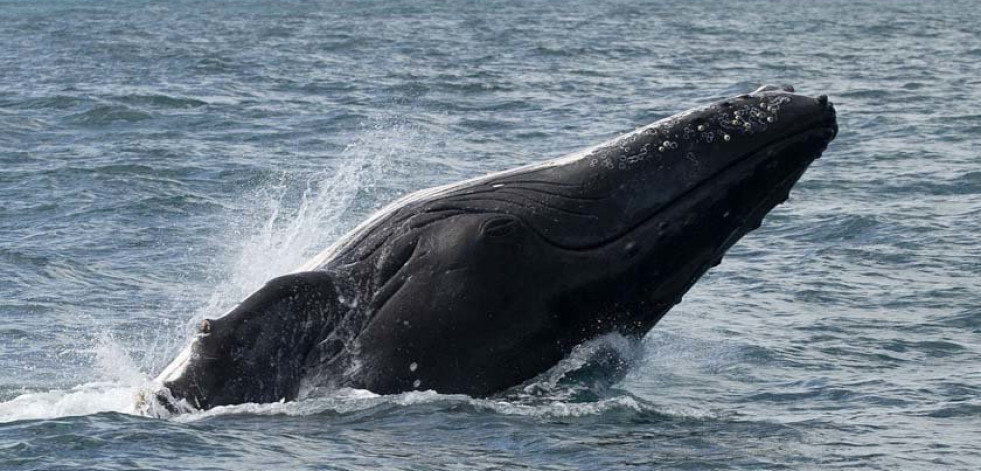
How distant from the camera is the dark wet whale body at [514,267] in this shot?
10.2 m

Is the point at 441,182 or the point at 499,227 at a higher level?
the point at 499,227

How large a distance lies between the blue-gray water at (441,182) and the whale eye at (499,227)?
106 centimetres

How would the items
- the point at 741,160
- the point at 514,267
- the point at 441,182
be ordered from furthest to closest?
the point at 441,182 → the point at 741,160 → the point at 514,267

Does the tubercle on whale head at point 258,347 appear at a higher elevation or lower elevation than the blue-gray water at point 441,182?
higher

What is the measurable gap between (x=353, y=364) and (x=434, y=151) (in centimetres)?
1808

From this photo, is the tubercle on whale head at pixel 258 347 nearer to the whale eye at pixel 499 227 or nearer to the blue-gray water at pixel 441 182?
the blue-gray water at pixel 441 182

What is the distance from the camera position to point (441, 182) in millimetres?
24234

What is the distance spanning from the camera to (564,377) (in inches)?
424

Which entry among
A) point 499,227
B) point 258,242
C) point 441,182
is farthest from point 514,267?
point 441,182

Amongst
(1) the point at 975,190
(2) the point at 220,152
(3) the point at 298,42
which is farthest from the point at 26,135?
(3) the point at 298,42

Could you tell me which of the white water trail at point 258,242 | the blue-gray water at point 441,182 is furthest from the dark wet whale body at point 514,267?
the white water trail at point 258,242

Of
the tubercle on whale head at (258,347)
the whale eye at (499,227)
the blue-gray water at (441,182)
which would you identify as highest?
the whale eye at (499,227)

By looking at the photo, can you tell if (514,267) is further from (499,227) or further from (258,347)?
(258,347)

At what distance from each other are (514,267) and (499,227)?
287 millimetres
